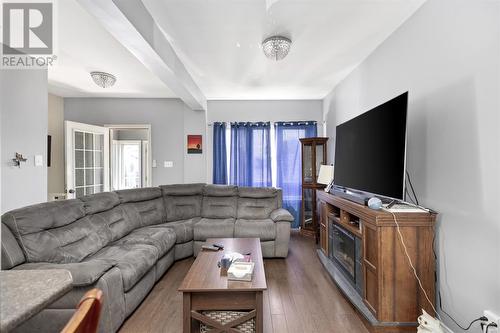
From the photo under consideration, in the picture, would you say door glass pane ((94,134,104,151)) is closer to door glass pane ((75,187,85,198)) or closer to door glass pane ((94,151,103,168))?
door glass pane ((94,151,103,168))

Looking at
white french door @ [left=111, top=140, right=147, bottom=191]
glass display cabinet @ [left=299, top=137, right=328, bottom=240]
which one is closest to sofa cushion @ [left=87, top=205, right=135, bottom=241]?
glass display cabinet @ [left=299, top=137, right=328, bottom=240]

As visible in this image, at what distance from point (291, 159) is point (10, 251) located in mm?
4088

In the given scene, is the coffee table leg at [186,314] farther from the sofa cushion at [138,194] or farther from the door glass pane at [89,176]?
the door glass pane at [89,176]

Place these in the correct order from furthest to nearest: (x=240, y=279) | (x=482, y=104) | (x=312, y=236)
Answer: (x=312, y=236) → (x=240, y=279) → (x=482, y=104)

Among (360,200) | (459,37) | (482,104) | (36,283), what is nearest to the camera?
(36,283)

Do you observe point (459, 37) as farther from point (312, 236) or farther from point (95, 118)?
point (95, 118)

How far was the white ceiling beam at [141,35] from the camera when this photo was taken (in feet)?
5.50

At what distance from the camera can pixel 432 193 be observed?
1.95 metres

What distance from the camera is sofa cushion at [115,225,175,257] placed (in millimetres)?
2788

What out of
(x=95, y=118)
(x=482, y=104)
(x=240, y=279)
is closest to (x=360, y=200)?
(x=482, y=104)

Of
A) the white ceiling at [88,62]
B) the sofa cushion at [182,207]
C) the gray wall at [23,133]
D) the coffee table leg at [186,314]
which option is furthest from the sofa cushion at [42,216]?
the white ceiling at [88,62]

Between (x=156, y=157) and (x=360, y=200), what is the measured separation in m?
3.86

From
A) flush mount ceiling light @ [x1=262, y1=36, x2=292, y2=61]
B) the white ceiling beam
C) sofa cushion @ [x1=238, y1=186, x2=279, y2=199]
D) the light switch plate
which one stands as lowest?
sofa cushion @ [x1=238, y1=186, x2=279, y2=199]

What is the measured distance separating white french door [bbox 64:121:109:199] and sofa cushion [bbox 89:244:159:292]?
83.1 inches
